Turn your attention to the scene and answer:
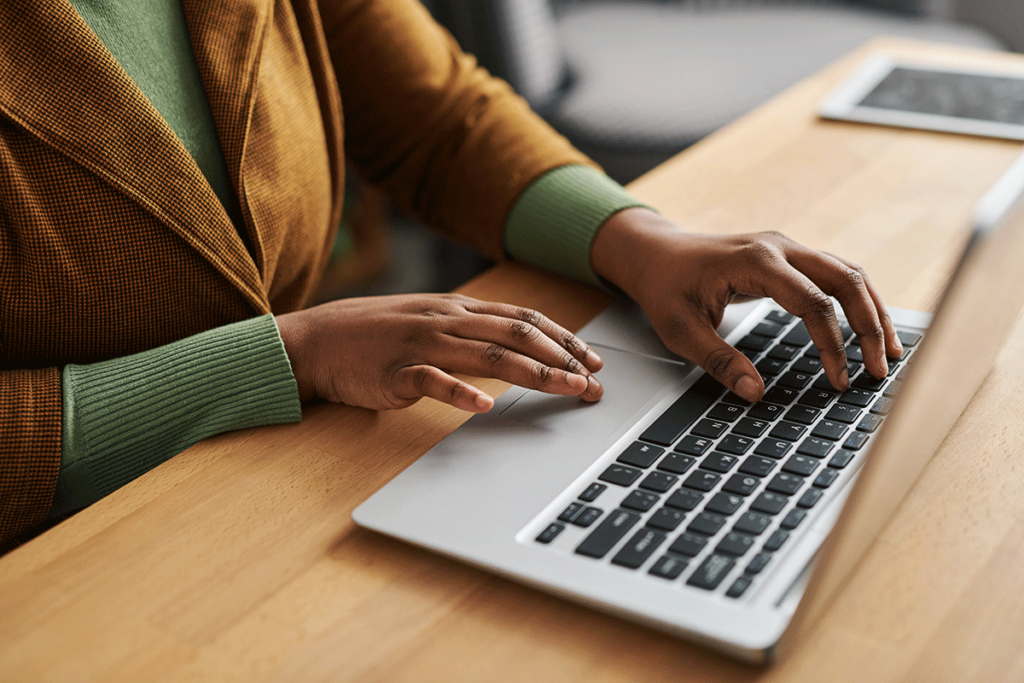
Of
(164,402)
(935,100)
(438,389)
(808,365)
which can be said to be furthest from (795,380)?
(935,100)

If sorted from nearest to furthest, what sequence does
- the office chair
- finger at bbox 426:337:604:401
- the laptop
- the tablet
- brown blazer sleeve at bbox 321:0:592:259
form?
the laptop, finger at bbox 426:337:604:401, brown blazer sleeve at bbox 321:0:592:259, the tablet, the office chair

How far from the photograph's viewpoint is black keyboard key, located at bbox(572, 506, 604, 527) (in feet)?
1.51

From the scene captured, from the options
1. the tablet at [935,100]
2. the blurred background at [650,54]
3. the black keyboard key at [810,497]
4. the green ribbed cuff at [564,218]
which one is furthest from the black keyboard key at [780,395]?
the blurred background at [650,54]

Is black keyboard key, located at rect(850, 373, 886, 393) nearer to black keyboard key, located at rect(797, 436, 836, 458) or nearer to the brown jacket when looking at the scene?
black keyboard key, located at rect(797, 436, 836, 458)

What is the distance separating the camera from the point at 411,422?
0.60 meters

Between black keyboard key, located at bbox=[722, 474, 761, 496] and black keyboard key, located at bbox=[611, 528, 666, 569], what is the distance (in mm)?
54

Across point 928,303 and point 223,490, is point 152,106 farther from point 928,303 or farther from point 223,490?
point 928,303

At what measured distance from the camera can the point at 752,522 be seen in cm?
44

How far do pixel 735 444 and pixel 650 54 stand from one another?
1.44 m

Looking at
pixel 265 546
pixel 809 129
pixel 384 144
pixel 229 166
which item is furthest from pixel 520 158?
pixel 265 546

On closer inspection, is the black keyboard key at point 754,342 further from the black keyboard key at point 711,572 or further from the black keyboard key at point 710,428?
the black keyboard key at point 711,572

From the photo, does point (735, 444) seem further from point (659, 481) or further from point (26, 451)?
point (26, 451)

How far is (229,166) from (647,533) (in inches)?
18.4

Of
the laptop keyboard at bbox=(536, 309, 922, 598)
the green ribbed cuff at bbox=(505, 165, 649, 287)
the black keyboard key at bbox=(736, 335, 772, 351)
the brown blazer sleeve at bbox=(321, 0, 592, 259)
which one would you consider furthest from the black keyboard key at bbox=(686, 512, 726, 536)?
the brown blazer sleeve at bbox=(321, 0, 592, 259)
